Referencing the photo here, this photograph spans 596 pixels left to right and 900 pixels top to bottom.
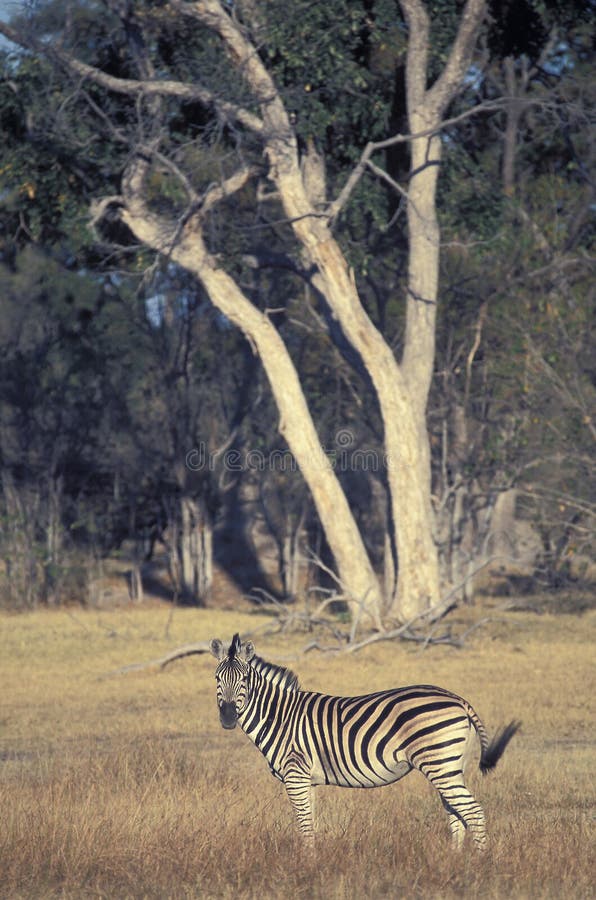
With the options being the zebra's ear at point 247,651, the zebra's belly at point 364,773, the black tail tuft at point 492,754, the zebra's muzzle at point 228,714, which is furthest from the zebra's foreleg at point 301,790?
the black tail tuft at point 492,754

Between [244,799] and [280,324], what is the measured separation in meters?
22.6

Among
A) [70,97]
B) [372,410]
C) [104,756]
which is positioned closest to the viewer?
[104,756]

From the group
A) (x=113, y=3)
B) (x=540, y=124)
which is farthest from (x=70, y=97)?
(x=540, y=124)

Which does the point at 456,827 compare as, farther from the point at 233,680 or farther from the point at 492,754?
the point at 233,680

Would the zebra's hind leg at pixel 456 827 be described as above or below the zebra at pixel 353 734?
below

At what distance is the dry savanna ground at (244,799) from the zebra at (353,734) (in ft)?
1.01

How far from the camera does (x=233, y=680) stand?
7469mm

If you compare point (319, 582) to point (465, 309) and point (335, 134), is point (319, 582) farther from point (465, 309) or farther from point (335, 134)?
point (335, 134)

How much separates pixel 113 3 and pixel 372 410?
11272 mm

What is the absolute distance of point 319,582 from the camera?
32781 mm

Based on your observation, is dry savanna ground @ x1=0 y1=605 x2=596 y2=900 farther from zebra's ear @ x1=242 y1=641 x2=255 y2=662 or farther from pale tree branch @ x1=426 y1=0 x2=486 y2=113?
pale tree branch @ x1=426 y1=0 x2=486 y2=113

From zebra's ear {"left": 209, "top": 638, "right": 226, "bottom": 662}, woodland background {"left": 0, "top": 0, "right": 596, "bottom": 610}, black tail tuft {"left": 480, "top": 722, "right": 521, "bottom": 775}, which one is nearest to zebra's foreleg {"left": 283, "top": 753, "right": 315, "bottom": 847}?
zebra's ear {"left": 209, "top": 638, "right": 226, "bottom": 662}
